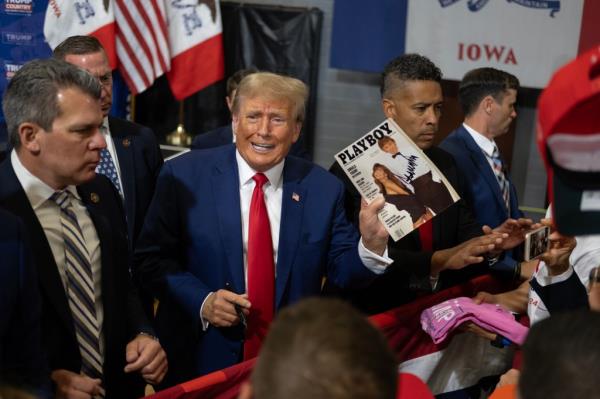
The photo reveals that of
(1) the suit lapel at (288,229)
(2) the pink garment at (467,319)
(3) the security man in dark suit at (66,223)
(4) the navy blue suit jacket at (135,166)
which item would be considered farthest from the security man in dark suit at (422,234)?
(3) the security man in dark suit at (66,223)

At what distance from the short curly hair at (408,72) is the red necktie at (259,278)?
1.16 metres

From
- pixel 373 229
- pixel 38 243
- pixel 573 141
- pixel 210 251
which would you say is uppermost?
pixel 573 141

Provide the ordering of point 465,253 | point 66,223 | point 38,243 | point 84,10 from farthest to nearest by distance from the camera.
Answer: point 84,10 → point 465,253 → point 66,223 → point 38,243

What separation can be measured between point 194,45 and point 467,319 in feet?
14.9

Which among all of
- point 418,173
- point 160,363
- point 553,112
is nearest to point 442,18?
point 418,173

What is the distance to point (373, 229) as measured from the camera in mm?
3098

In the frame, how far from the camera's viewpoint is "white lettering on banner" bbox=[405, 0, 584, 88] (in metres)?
6.96

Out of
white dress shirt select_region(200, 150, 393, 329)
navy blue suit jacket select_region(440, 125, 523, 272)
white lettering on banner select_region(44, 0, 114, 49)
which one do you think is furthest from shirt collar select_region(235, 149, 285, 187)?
white lettering on banner select_region(44, 0, 114, 49)

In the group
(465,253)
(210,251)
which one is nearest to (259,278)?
(210,251)

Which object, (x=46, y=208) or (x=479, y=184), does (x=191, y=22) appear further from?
(x=46, y=208)

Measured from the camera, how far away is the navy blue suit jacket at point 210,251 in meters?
3.12

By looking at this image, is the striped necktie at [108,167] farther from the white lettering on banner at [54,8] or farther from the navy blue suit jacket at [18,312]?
the white lettering on banner at [54,8]

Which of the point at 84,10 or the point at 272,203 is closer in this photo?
the point at 272,203

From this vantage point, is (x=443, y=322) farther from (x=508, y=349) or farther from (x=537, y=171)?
(x=537, y=171)
